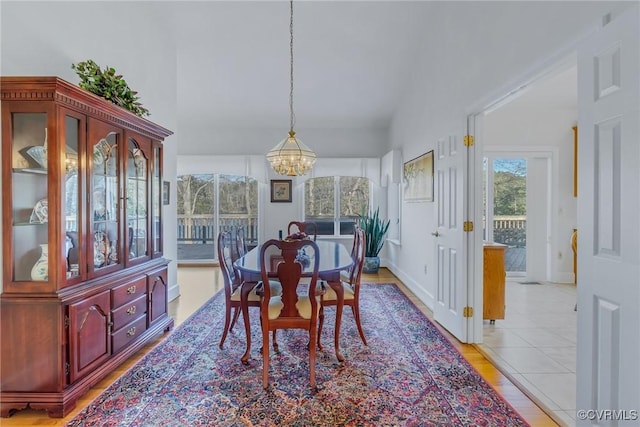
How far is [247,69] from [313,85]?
1.04 m

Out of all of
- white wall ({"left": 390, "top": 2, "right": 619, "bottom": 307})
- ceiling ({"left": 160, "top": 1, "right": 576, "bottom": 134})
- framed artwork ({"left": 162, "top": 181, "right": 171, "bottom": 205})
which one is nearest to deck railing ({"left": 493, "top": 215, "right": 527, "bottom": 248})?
white wall ({"left": 390, "top": 2, "right": 619, "bottom": 307})

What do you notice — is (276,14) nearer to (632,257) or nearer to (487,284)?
(487,284)

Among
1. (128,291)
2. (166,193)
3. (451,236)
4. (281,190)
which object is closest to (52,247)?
(128,291)

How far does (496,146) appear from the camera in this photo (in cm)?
538

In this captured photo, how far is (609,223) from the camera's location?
1446 mm

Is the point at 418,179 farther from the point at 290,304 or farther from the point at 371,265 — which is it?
the point at 290,304

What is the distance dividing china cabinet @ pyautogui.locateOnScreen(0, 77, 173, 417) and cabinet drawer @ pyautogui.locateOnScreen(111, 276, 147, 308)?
53 millimetres

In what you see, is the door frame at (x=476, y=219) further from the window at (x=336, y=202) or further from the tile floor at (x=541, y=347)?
the window at (x=336, y=202)

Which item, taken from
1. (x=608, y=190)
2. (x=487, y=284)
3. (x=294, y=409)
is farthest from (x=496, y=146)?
(x=294, y=409)

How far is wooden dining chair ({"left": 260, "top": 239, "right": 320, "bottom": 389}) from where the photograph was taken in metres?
2.19

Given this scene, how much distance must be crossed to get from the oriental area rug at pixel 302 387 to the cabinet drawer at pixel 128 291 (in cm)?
48

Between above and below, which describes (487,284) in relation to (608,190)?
below

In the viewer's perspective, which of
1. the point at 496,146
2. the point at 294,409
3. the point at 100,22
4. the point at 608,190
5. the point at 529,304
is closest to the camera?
the point at 608,190

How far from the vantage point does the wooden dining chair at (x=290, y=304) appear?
2188 mm
